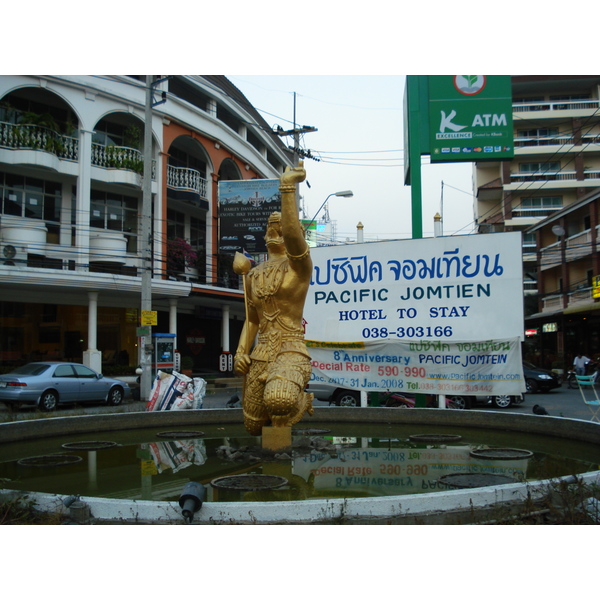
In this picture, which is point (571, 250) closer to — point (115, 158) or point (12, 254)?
point (115, 158)

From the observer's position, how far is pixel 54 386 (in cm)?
1623

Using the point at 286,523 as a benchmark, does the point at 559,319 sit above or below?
above

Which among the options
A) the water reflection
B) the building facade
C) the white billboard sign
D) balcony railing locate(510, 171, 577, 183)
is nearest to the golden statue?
the water reflection

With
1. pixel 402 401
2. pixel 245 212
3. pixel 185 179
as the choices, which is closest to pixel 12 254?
pixel 245 212

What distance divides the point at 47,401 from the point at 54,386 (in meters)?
0.45

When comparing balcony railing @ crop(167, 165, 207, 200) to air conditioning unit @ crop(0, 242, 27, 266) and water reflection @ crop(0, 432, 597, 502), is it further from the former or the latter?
water reflection @ crop(0, 432, 597, 502)

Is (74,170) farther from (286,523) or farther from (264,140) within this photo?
(286,523)

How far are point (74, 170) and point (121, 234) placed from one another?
325 cm

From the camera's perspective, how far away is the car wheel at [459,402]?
45.6 feet

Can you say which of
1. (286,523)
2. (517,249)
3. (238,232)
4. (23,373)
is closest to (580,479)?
(286,523)

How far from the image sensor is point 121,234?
82.0ft

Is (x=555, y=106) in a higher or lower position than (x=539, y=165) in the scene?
higher

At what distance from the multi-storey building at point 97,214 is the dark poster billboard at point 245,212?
3085mm

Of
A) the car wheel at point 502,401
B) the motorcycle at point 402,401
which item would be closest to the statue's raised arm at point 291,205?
the motorcycle at point 402,401
